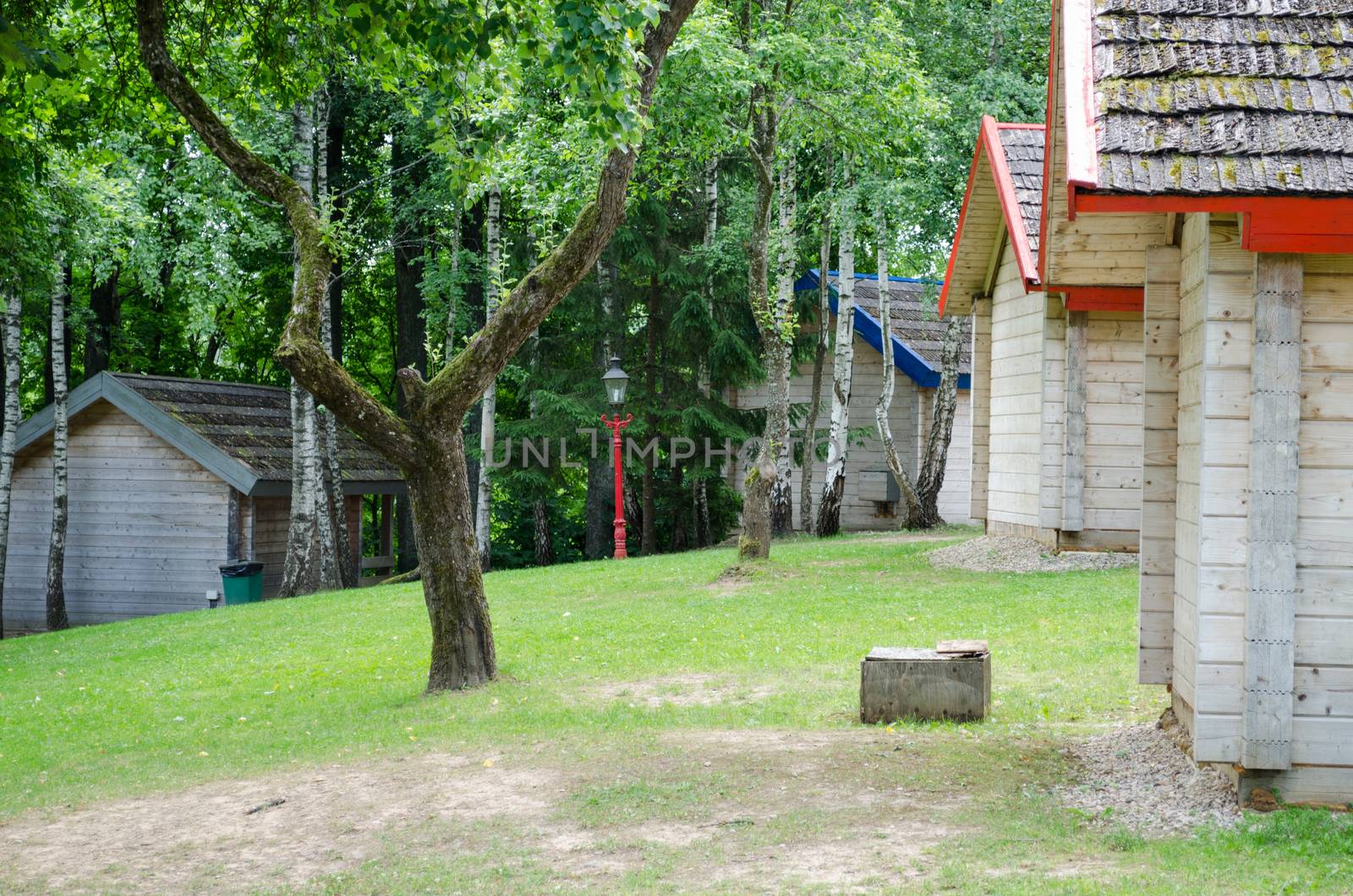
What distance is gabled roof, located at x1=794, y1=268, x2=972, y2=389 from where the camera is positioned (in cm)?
2886

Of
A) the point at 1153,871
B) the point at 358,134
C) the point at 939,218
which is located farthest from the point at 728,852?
the point at 358,134

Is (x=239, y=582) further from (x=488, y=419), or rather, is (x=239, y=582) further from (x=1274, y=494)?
(x=1274, y=494)

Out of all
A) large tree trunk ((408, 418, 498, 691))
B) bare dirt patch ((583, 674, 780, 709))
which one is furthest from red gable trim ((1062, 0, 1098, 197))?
large tree trunk ((408, 418, 498, 691))

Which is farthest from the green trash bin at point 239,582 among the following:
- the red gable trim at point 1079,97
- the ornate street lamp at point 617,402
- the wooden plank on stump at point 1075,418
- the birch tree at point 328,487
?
the red gable trim at point 1079,97

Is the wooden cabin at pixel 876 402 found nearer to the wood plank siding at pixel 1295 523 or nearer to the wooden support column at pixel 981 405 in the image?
the wooden support column at pixel 981 405

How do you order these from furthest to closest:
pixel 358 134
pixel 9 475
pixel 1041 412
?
pixel 358 134, pixel 9 475, pixel 1041 412

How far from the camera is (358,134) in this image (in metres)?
31.4

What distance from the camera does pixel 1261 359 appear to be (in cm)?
616

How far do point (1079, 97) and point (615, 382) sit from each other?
55.0 feet

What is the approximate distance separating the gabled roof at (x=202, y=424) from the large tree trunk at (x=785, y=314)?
23.6 ft

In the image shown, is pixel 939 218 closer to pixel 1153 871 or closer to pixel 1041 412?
pixel 1041 412

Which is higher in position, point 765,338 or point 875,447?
point 765,338

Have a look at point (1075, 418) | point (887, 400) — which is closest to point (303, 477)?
point (887, 400)

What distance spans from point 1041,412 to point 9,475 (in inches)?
621
